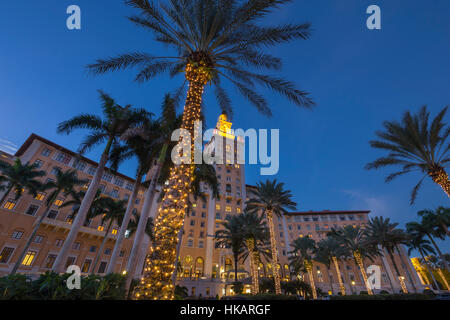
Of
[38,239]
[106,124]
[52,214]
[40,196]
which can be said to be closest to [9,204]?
[40,196]

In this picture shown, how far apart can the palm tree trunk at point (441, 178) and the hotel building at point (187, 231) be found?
23.6 meters

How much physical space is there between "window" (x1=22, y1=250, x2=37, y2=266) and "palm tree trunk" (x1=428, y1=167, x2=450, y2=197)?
55.1 m

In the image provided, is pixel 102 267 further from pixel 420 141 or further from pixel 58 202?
pixel 420 141

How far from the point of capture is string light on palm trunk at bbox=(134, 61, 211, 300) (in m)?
6.14

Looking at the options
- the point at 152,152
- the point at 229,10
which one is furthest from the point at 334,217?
the point at 229,10

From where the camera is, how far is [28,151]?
3762 cm

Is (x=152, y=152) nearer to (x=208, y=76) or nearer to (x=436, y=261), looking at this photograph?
(x=208, y=76)

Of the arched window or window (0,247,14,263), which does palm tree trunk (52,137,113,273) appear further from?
the arched window

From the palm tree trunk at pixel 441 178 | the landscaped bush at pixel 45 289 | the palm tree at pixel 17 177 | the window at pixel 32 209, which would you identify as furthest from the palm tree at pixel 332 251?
the window at pixel 32 209

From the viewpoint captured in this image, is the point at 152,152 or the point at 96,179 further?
the point at 152,152

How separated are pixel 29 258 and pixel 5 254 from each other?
3117mm

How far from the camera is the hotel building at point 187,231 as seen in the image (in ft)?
110
